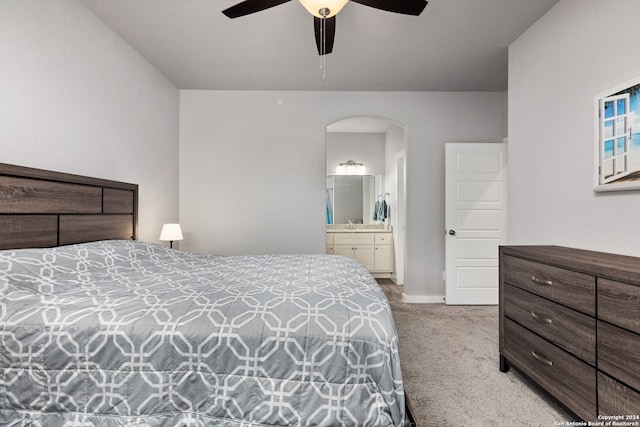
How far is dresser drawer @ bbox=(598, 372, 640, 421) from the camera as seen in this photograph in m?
1.31

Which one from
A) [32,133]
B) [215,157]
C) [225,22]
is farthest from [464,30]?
[32,133]

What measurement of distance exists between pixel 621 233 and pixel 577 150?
627 millimetres

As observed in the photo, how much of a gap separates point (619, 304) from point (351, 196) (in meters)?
4.61

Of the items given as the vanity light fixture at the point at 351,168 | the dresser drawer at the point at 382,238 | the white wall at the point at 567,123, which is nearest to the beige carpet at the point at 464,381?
the white wall at the point at 567,123

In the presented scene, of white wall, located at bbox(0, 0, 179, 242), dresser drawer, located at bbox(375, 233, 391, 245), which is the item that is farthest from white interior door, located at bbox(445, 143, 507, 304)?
white wall, located at bbox(0, 0, 179, 242)

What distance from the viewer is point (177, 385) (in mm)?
1182

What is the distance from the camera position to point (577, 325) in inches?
62.4

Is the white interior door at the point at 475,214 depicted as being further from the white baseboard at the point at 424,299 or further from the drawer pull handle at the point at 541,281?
the drawer pull handle at the point at 541,281

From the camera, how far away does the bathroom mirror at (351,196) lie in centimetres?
583

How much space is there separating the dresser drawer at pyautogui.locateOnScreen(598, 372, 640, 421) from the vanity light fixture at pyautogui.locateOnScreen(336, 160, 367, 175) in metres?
4.62

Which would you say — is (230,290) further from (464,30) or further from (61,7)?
(464,30)

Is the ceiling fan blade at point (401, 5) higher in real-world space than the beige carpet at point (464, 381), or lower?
higher

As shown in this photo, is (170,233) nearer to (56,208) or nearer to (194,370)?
(56,208)

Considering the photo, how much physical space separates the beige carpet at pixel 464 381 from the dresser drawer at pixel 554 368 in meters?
0.15
